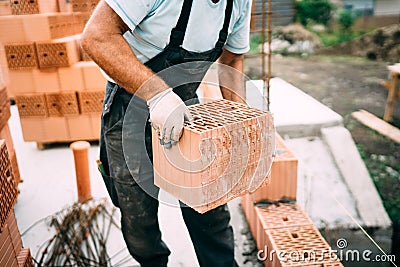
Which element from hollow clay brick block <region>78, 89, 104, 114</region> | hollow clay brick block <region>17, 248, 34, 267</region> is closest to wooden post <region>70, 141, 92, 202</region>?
hollow clay brick block <region>17, 248, 34, 267</region>

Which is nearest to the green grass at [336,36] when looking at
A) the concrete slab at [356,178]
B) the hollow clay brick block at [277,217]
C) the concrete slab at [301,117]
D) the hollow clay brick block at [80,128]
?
the concrete slab at [301,117]

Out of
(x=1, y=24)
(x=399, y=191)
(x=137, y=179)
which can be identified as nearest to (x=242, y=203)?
(x=137, y=179)

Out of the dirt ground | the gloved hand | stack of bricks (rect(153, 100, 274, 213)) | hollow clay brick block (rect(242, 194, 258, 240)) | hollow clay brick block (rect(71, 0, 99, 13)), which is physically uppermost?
hollow clay brick block (rect(71, 0, 99, 13))

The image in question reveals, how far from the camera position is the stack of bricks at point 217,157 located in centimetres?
120

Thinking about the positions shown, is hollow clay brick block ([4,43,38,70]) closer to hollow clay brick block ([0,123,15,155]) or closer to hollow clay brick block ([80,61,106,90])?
hollow clay brick block ([80,61,106,90])

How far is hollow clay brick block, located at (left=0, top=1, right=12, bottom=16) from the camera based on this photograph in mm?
3820

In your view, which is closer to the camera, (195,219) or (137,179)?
(137,179)

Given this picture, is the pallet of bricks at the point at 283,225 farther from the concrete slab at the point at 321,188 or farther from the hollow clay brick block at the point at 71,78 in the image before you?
the hollow clay brick block at the point at 71,78

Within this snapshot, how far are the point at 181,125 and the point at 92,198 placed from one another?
211 centimetres

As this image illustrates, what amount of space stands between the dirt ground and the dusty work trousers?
1916 mm

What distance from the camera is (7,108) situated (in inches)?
117

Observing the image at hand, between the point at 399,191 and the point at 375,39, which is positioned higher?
the point at 375,39

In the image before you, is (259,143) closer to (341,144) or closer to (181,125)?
(181,125)

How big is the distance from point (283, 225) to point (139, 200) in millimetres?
960
